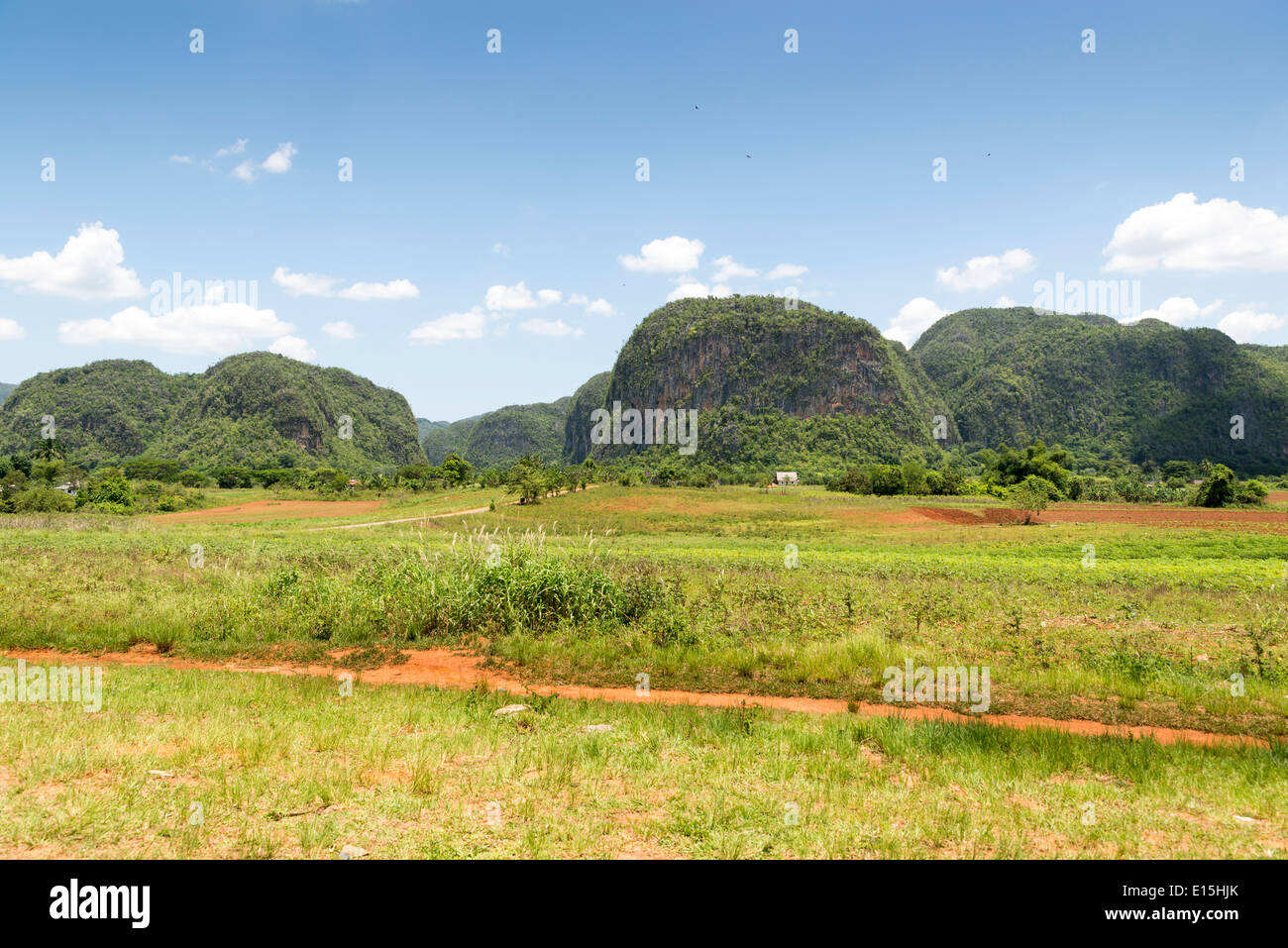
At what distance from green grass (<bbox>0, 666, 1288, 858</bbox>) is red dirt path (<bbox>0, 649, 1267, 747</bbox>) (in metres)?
0.71

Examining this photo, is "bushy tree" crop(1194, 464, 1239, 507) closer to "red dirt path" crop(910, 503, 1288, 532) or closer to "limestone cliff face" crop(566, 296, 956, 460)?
"red dirt path" crop(910, 503, 1288, 532)

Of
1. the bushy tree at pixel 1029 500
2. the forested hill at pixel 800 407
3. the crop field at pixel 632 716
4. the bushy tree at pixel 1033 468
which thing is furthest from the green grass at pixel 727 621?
the forested hill at pixel 800 407

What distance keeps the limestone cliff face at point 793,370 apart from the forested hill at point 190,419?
99.8 meters

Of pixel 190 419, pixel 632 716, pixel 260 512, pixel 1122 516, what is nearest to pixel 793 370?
pixel 1122 516

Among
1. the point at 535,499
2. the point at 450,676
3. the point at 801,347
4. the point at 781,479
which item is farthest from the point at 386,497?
the point at 801,347

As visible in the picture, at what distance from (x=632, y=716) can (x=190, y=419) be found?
Answer: 208m

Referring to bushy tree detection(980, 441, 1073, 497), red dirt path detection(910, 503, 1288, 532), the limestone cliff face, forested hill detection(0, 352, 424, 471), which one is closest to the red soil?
red dirt path detection(910, 503, 1288, 532)

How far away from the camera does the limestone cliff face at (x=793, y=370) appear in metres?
173

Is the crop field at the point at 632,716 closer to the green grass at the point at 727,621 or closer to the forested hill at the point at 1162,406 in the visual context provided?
the green grass at the point at 727,621

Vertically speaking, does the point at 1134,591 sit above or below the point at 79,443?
below

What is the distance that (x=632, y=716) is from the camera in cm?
716

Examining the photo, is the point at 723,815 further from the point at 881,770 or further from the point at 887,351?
the point at 887,351
